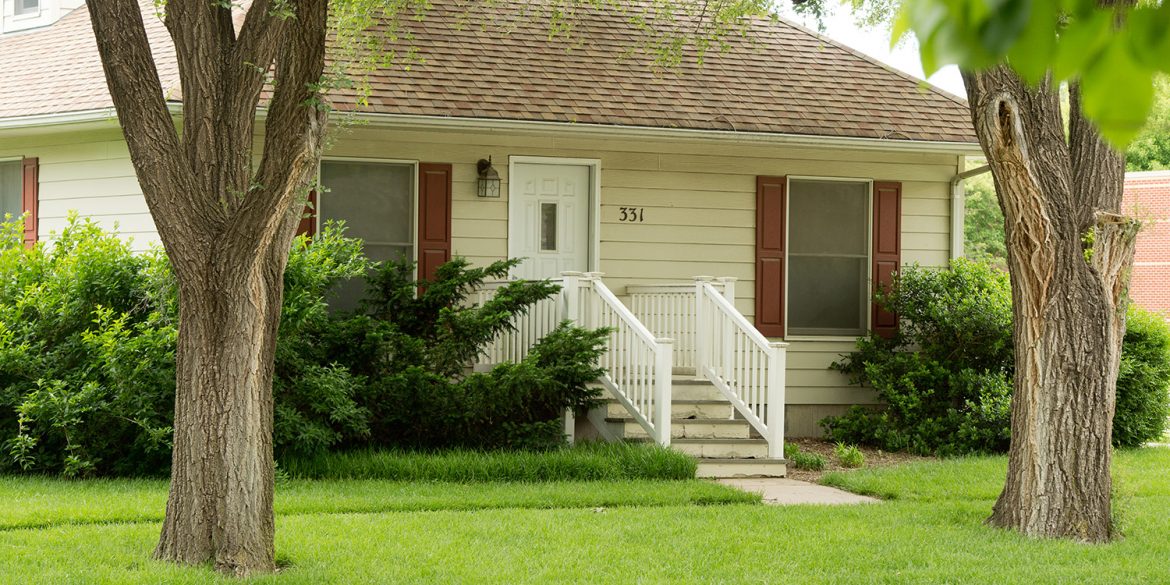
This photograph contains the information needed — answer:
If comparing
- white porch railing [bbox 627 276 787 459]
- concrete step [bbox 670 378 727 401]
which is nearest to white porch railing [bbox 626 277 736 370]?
white porch railing [bbox 627 276 787 459]

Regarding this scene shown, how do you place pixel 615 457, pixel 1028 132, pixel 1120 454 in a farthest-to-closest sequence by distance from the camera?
pixel 1120 454 < pixel 615 457 < pixel 1028 132

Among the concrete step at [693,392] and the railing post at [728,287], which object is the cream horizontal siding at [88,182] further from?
the railing post at [728,287]

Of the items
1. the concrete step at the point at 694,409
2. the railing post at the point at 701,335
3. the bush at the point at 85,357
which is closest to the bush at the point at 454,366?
the concrete step at the point at 694,409

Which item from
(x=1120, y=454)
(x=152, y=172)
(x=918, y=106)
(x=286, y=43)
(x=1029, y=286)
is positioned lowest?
(x=1120, y=454)

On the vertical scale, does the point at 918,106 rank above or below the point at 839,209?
above

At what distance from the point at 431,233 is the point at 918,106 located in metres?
5.59

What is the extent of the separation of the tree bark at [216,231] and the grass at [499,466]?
11.7 ft

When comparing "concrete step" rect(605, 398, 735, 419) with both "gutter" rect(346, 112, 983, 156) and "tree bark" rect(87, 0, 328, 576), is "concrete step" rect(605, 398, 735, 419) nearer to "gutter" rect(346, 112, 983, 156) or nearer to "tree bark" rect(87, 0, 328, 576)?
"gutter" rect(346, 112, 983, 156)

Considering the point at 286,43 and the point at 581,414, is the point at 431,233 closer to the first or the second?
the point at 581,414

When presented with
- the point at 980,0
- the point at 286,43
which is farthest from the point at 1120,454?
the point at 980,0

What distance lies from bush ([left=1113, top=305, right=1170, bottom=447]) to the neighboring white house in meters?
2.04

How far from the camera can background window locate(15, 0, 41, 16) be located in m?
15.4

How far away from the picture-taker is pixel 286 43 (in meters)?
6.47

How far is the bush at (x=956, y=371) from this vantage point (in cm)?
1251
